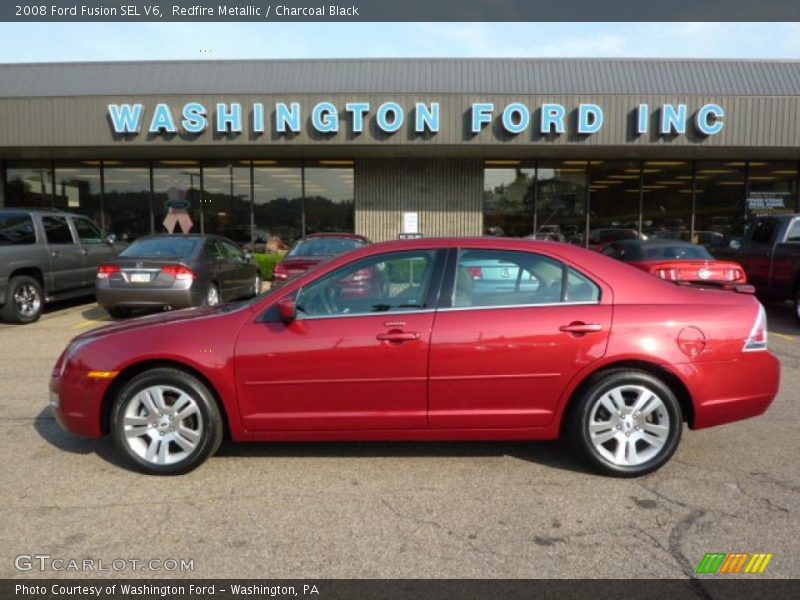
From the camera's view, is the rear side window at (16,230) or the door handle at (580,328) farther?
the rear side window at (16,230)

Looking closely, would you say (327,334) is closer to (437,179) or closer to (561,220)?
(437,179)

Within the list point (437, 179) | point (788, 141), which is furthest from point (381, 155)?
point (788, 141)

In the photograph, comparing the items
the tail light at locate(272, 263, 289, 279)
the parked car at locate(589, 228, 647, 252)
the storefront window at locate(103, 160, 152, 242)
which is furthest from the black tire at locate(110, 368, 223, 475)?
the storefront window at locate(103, 160, 152, 242)

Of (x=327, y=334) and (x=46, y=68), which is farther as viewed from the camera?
(x=46, y=68)

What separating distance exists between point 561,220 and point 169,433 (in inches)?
620

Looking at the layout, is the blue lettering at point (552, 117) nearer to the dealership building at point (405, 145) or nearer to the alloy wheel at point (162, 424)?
the dealership building at point (405, 145)

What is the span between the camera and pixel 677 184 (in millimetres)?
17844

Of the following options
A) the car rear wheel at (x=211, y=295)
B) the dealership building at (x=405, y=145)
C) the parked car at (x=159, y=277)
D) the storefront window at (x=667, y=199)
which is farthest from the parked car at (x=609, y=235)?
the parked car at (x=159, y=277)

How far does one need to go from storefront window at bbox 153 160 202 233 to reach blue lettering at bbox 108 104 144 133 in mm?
3324

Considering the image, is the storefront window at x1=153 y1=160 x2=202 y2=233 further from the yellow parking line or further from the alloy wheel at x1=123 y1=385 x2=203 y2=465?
the alloy wheel at x1=123 y1=385 x2=203 y2=465

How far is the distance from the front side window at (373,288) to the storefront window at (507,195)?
1388 centimetres

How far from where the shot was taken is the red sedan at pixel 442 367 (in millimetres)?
3736

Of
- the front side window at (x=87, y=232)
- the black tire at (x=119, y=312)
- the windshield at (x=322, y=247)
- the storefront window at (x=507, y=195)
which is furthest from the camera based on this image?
the storefront window at (x=507, y=195)

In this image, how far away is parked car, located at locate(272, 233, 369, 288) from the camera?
942 cm
